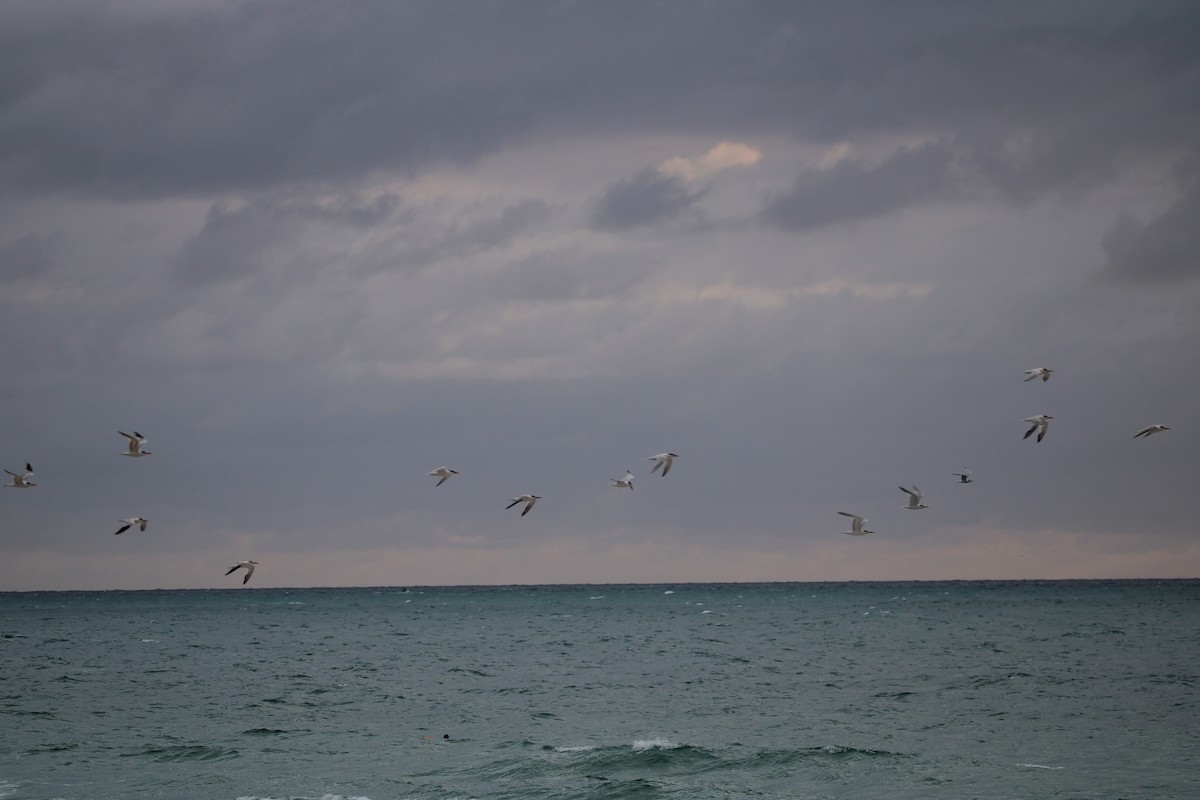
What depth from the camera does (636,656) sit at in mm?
59062

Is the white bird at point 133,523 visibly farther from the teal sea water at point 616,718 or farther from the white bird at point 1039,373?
the white bird at point 1039,373

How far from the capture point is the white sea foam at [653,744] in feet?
103

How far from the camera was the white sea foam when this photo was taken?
3150 cm

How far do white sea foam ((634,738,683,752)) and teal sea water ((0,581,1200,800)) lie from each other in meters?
0.08

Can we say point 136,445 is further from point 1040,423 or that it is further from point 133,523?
point 1040,423

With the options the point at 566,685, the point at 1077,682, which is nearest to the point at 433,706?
the point at 566,685

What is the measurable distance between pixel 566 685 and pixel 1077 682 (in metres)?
18.2

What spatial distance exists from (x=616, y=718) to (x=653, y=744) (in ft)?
19.5

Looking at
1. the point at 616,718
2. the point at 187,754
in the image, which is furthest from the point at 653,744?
the point at 187,754

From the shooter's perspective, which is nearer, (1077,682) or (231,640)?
(1077,682)

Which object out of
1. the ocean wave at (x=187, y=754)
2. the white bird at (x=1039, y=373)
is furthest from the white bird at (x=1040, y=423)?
the ocean wave at (x=187, y=754)

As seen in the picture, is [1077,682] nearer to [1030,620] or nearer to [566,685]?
Answer: [566,685]

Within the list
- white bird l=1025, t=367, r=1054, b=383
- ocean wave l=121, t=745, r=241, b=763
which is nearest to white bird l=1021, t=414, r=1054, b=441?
white bird l=1025, t=367, r=1054, b=383

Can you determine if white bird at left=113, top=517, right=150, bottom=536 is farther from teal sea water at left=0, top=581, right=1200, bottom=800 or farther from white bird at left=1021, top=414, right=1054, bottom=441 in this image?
white bird at left=1021, top=414, right=1054, bottom=441
